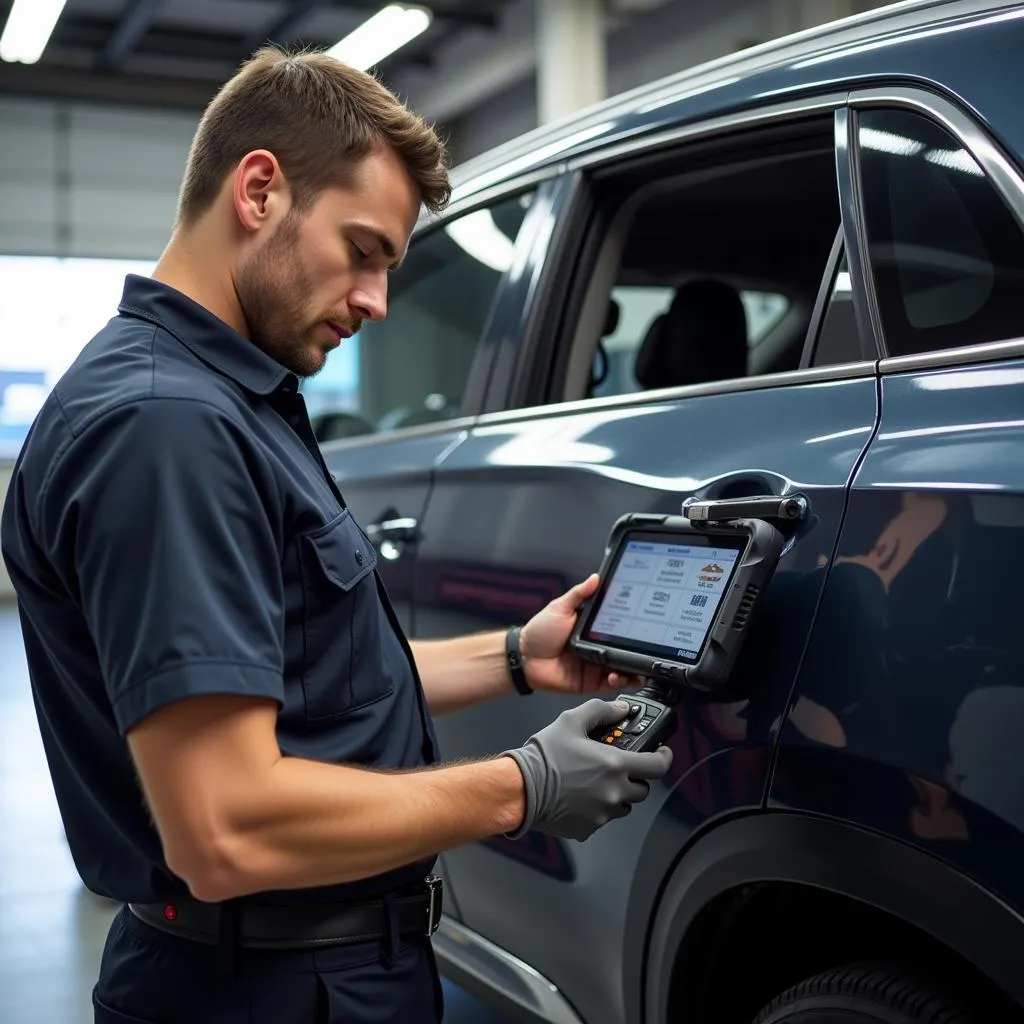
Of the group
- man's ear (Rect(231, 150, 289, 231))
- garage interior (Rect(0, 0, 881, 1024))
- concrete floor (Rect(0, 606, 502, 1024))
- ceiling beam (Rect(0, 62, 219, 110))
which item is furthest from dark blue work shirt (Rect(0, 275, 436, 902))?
ceiling beam (Rect(0, 62, 219, 110))

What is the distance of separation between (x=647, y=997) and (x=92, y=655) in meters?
0.82

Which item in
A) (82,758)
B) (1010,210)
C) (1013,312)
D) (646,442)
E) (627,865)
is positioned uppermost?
(1010,210)

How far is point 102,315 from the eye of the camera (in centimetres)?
1127

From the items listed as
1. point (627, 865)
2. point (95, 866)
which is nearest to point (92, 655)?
point (95, 866)

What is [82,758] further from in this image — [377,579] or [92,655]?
[377,579]

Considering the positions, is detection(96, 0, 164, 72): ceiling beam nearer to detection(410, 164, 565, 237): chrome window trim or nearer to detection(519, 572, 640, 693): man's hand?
detection(410, 164, 565, 237): chrome window trim

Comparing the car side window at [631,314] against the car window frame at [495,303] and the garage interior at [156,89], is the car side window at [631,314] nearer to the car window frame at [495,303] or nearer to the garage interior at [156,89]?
the car window frame at [495,303]

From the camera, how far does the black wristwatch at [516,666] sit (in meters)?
1.68

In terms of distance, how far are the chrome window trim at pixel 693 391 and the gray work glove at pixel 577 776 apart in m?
0.46

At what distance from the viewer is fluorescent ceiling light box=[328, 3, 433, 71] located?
846 centimetres

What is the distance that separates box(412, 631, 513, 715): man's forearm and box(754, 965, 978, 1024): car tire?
0.54 metres

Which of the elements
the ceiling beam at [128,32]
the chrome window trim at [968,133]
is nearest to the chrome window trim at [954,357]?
the chrome window trim at [968,133]

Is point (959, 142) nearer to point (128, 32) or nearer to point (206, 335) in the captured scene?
point (206, 335)

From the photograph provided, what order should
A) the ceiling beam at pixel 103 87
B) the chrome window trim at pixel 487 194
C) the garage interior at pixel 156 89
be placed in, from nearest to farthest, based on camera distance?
the chrome window trim at pixel 487 194
the garage interior at pixel 156 89
the ceiling beam at pixel 103 87
